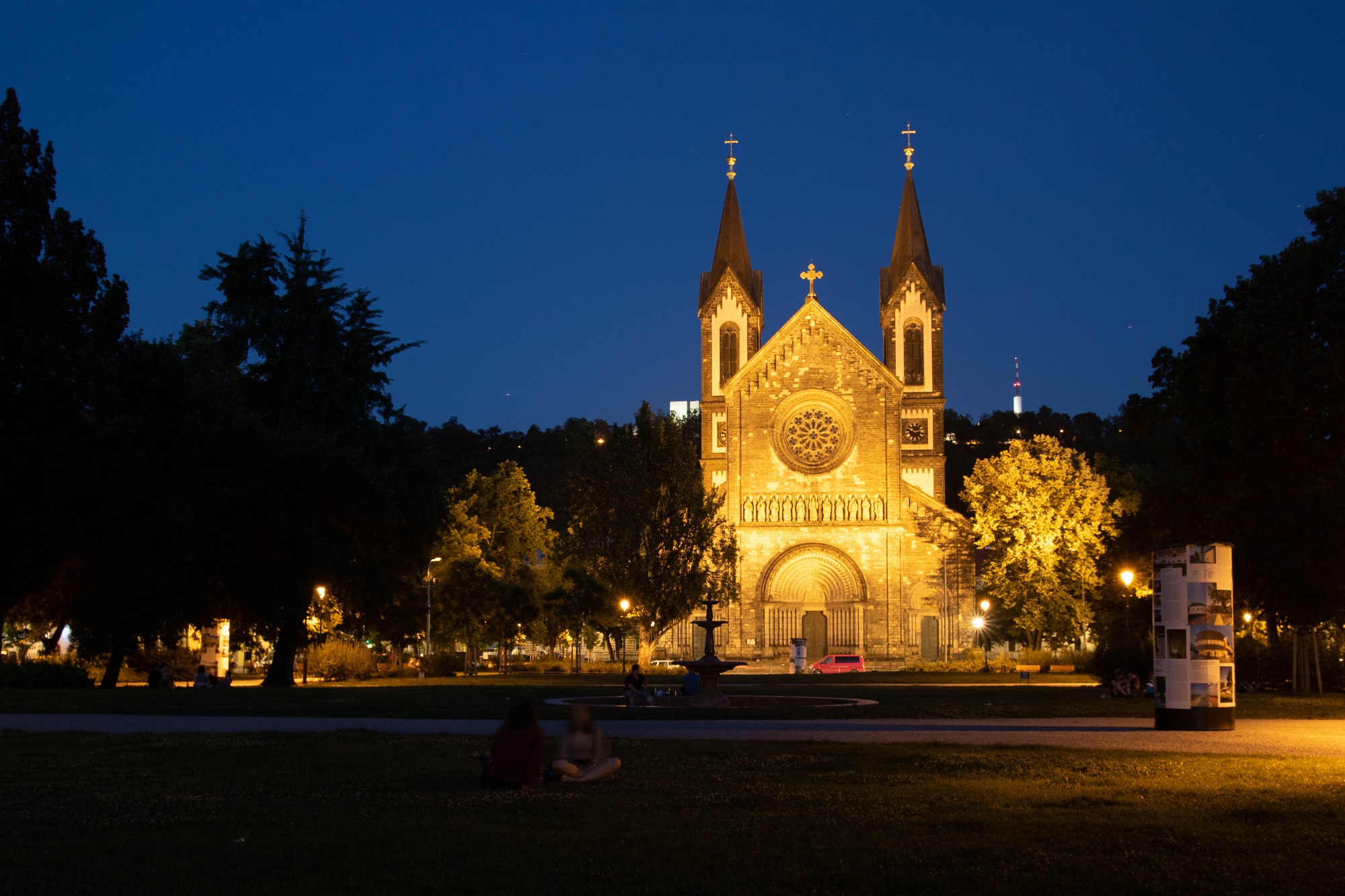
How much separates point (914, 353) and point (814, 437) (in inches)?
347

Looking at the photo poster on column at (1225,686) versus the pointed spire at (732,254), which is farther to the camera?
the pointed spire at (732,254)

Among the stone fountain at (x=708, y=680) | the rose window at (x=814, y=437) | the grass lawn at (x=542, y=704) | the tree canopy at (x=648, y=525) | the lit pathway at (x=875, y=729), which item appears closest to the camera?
the lit pathway at (x=875, y=729)

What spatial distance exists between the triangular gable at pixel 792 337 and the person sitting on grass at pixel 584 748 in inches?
1990

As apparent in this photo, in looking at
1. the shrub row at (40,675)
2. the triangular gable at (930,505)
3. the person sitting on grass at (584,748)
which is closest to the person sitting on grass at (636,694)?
the person sitting on grass at (584,748)

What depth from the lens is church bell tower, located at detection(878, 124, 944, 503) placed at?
211ft

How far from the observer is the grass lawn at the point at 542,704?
21.2 m

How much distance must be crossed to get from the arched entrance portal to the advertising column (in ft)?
136

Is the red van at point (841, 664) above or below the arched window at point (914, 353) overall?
below

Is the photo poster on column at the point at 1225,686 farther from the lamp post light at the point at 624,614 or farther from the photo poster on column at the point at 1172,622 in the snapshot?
the lamp post light at the point at 624,614

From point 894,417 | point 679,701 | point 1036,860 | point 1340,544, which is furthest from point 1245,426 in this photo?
point 894,417

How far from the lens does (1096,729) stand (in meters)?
17.9

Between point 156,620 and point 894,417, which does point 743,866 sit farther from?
point 894,417

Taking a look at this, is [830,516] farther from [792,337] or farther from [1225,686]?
[1225,686]

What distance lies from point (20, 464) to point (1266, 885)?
29.9 meters
